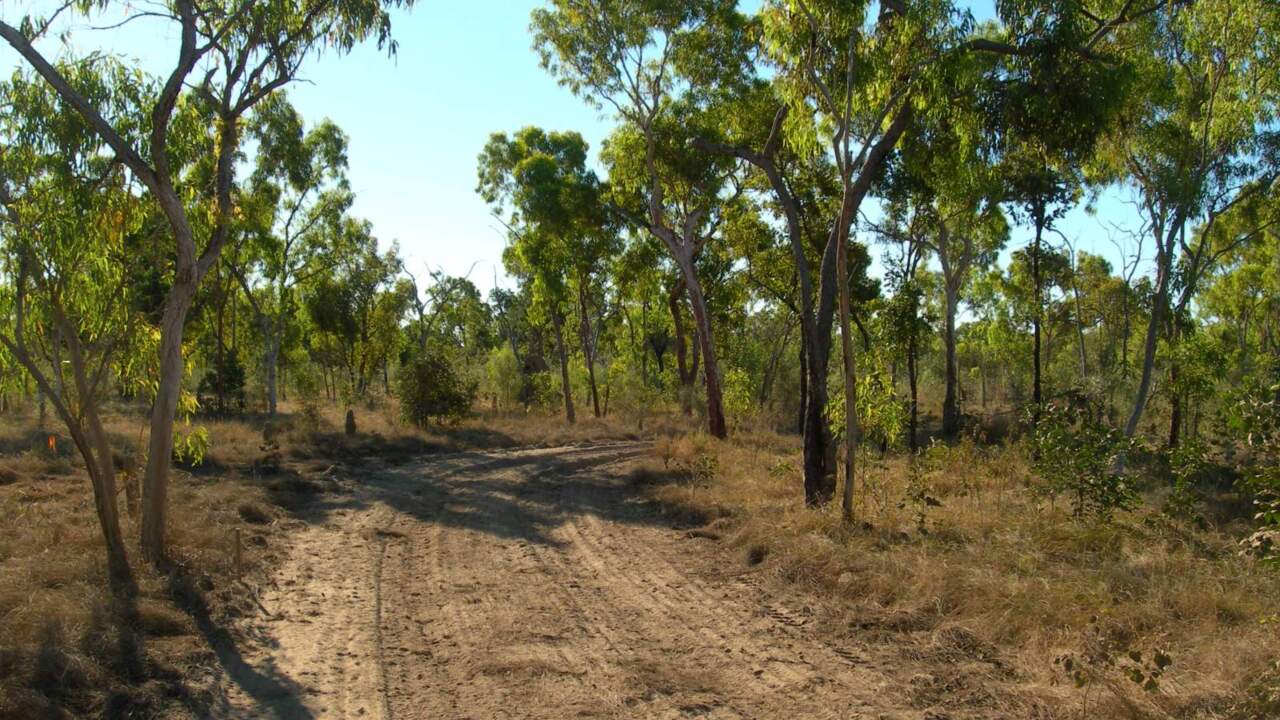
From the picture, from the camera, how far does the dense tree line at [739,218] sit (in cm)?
→ 796

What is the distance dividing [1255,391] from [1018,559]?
2.80 metres

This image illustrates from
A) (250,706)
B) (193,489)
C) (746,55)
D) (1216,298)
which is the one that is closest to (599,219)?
(746,55)

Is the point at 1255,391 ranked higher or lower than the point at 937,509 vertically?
higher

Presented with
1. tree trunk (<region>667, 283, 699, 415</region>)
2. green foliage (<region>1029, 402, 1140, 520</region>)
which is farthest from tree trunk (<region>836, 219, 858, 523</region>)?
tree trunk (<region>667, 283, 699, 415</region>)

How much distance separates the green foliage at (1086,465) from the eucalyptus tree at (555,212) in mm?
18420

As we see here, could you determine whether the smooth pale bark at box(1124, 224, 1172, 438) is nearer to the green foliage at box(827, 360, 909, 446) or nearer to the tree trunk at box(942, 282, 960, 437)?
the green foliage at box(827, 360, 909, 446)

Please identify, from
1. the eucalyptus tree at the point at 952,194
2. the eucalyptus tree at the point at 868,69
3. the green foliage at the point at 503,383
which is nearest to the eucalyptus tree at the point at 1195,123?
the eucalyptus tree at the point at 952,194

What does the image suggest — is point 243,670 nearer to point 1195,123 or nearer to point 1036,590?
point 1036,590

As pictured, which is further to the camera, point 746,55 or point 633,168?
point 633,168

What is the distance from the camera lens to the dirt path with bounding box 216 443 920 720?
5.45 metres

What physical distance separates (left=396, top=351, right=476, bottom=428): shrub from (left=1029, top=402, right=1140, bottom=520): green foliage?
1916cm

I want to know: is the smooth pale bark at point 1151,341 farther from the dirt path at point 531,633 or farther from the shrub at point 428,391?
the shrub at point 428,391

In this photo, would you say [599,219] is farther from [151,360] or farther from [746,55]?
[151,360]

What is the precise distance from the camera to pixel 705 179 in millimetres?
22094
